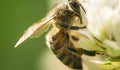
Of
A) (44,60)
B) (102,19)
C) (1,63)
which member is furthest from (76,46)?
(1,63)

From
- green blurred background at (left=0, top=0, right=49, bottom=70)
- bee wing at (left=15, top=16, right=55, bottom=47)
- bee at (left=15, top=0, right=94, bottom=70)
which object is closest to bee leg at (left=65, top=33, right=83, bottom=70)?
bee at (left=15, top=0, right=94, bottom=70)

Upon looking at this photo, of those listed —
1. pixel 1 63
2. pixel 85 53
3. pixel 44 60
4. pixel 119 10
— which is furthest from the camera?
pixel 1 63

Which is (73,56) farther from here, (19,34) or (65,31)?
(19,34)

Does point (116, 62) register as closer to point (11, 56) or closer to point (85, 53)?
point (85, 53)

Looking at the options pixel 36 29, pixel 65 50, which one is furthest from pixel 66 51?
pixel 36 29

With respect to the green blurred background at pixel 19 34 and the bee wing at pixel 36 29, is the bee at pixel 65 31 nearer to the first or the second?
the bee wing at pixel 36 29

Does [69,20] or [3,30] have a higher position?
[69,20]
